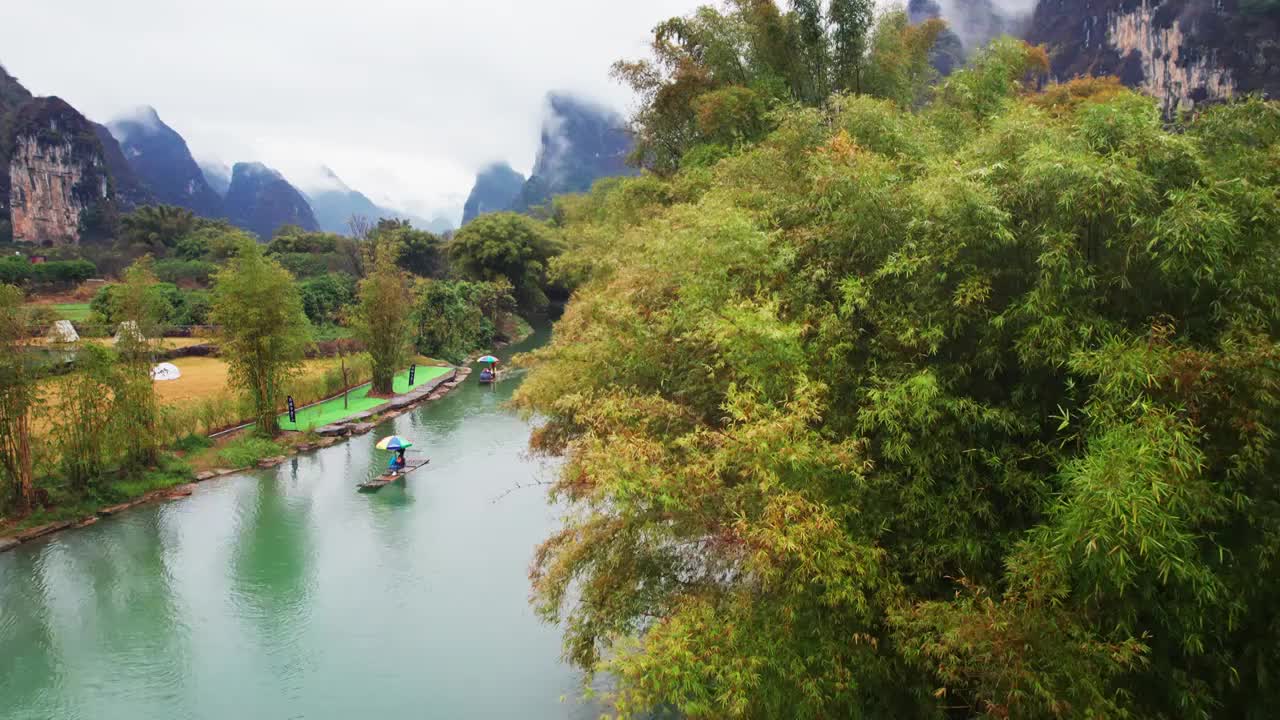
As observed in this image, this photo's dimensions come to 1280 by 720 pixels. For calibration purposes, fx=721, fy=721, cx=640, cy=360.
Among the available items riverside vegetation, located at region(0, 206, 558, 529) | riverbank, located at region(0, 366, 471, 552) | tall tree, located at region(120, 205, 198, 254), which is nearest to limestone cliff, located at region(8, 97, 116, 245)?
tall tree, located at region(120, 205, 198, 254)

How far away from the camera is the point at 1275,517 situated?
3.17m

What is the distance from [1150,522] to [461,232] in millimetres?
32019

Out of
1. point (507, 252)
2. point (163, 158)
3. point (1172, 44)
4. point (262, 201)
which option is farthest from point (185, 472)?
point (262, 201)

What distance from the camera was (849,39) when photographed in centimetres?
1116

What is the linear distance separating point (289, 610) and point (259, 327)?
6.92 m

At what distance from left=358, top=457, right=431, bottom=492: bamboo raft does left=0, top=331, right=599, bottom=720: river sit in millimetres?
272

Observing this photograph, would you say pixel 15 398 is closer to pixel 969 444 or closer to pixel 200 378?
pixel 200 378

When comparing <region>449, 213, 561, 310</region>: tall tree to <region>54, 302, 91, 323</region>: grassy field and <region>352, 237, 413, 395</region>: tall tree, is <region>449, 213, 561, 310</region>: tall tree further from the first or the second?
<region>54, 302, 91, 323</region>: grassy field

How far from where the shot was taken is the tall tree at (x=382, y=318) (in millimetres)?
18109

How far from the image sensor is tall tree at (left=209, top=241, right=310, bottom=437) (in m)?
13.2

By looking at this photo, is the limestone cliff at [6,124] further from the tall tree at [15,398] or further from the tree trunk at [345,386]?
the tall tree at [15,398]

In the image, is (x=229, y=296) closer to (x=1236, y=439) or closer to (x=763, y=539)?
(x=763, y=539)

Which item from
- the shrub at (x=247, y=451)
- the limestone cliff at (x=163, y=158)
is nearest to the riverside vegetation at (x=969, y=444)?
the shrub at (x=247, y=451)

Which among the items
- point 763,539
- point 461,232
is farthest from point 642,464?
point 461,232
